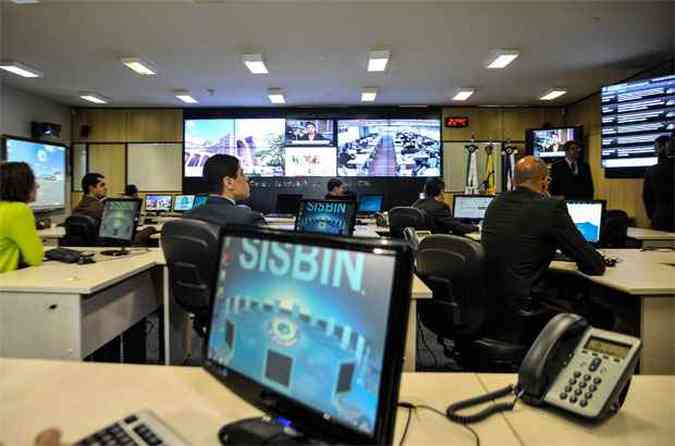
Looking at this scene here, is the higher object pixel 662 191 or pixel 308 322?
pixel 662 191

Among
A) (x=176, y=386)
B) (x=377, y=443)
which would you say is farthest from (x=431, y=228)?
(x=377, y=443)

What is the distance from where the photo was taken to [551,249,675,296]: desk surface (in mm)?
2184

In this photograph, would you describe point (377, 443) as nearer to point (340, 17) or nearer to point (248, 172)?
point (340, 17)

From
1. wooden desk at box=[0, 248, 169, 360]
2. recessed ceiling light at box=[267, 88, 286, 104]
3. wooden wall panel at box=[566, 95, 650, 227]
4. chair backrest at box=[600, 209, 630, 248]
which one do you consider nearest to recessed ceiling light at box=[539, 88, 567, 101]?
wooden wall panel at box=[566, 95, 650, 227]

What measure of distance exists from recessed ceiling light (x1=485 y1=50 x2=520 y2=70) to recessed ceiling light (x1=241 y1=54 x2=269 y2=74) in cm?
264

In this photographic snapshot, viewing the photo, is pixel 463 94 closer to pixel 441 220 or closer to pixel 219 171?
pixel 441 220

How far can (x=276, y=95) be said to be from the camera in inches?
311

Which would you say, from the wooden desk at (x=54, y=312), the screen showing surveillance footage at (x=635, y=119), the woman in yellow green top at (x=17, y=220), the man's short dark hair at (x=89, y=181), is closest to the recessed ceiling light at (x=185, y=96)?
the man's short dark hair at (x=89, y=181)

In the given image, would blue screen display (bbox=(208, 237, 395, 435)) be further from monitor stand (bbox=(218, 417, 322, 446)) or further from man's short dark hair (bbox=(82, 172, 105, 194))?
man's short dark hair (bbox=(82, 172, 105, 194))

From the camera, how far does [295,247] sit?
0.89m

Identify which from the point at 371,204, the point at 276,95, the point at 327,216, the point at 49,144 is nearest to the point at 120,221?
the point at 327,216

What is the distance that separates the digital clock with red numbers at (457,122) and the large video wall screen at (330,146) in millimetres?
197

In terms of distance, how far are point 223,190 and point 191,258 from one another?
664 mm

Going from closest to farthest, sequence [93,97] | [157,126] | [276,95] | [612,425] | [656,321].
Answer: [612,425] → [656,321] → [276,95] → [93,97] → [157,126]
